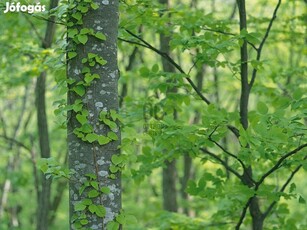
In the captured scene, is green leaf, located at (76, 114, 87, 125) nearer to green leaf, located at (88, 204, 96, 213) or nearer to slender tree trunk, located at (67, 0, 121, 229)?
slender tree trunk, located at (67, 0, 121, 229)

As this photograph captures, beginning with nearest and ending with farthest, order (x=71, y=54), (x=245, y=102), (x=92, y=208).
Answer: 1. (x=92, y=208)
2. (x=71, y=54)
3. (x=245, y=102)

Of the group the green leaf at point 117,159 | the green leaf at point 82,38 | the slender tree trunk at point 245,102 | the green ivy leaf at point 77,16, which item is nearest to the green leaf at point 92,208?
the green leaf at point 117,159

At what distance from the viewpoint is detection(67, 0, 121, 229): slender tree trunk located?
2643 mm

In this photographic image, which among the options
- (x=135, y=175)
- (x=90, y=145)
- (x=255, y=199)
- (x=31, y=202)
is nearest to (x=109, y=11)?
(x=90, y=145)

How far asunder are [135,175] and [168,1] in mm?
3338

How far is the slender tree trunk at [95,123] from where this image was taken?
2.64m

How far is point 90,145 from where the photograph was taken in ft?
8.66

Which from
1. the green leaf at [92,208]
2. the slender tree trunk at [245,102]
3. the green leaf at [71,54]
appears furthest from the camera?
the slender tree trunk at [245,102]

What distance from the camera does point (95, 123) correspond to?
2.66 m

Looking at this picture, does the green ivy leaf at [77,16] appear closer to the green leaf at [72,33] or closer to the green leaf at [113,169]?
the green leaf at [72,33]

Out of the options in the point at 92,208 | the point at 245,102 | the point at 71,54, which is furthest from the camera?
the point at 245,102

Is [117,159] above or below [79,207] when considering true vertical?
above

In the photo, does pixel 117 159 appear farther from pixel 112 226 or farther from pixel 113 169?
pixel 112 226

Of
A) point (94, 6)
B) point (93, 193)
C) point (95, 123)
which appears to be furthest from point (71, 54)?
point (93, 193)
